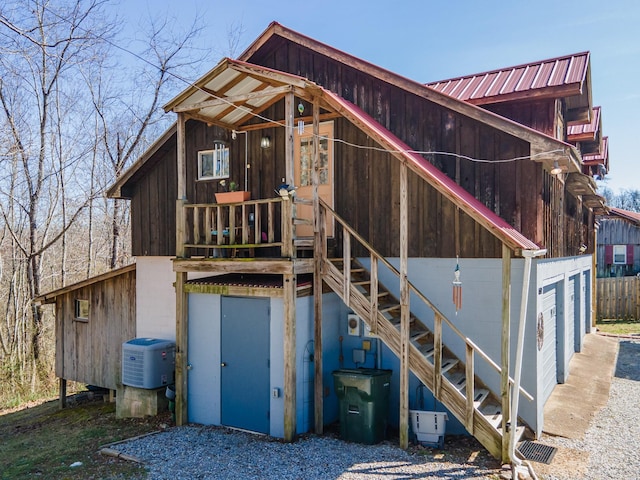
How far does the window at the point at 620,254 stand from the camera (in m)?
24.4

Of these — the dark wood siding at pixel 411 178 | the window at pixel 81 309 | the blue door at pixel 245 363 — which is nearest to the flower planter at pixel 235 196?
the dark wood siding at pixel 411 178

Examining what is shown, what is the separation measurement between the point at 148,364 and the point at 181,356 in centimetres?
124

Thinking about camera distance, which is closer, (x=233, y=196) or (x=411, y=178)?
(x=411, y=178)

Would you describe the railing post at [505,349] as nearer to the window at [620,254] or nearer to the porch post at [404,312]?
the porch post at [404,312]

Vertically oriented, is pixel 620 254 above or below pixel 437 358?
above

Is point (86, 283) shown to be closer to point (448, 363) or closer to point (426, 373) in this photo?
point (426, 373)

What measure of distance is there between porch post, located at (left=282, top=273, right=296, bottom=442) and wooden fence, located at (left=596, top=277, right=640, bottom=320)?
17144 millimetres

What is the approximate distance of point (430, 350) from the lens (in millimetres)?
7328

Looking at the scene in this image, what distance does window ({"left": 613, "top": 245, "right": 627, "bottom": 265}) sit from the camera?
80.1 feet

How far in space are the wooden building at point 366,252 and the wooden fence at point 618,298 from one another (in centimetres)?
1213

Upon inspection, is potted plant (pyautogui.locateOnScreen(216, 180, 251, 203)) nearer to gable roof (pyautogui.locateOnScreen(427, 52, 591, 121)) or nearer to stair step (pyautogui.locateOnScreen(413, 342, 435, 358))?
stair step (pyautogui.locateOnScreen(413, 342, 435, 358))

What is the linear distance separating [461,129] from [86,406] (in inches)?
420

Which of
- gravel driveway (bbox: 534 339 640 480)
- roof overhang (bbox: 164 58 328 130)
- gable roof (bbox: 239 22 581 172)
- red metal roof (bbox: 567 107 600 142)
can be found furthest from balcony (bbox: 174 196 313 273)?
red metal roof (bbox: 567 107 600 142)

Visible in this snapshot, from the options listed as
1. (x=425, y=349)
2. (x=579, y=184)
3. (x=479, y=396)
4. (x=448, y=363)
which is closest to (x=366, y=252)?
(x=425, y=349)
